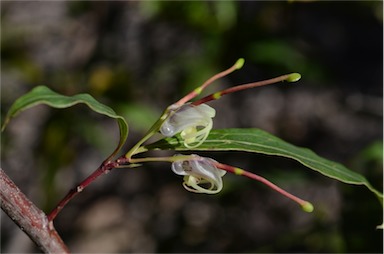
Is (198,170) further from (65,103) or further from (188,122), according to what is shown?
(65,103)

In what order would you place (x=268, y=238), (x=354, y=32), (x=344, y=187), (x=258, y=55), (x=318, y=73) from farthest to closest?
1. (x=354, y=32)
2. (x=268, y=238)
3. (x=318, y=73)
4. (x=258, y=55)
5. (x=344, y=187)

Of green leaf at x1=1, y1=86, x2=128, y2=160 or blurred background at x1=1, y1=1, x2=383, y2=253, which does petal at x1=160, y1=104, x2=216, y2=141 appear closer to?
green leaf at x1=1, y1=86, x2=128, y2=160

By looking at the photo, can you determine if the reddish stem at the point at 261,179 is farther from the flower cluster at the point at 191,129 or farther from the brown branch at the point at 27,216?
the brown branch at the point at 27,216

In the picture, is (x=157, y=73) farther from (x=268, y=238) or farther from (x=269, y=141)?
(x=269, y=141)

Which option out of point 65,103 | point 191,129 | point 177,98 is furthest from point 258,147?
point 177,98

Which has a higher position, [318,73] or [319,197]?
[318,73]

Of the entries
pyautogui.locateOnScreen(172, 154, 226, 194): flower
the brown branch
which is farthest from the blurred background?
the brown branch

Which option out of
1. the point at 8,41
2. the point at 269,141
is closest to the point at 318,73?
the point at 8,41
